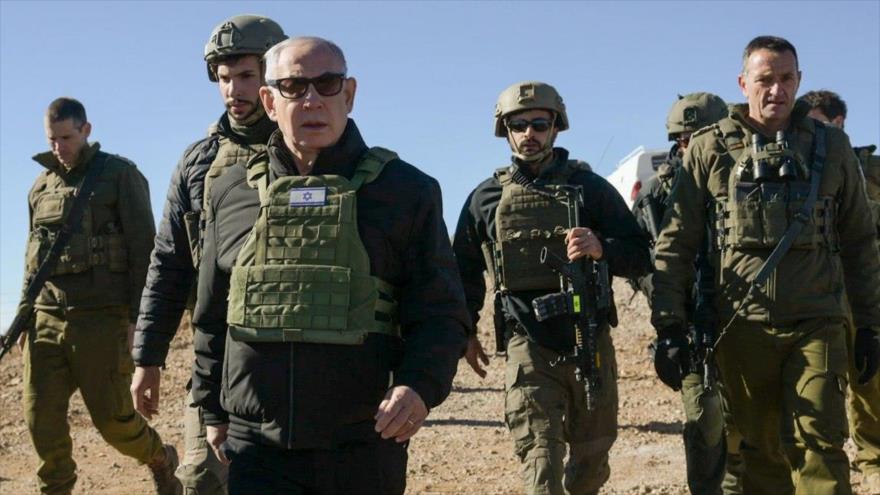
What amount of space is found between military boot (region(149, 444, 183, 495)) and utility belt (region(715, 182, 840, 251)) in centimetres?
405

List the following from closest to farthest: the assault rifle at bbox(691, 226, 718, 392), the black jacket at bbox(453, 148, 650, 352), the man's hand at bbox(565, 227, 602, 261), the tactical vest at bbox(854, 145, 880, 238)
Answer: the assault rifle at bbox(691, 226, 718, 392)
the man's hand at bbox(565, 227, 602, 261)
the black jacket at bbox(453, 148, 650, 352)
the tactical vest at bbox(854, 145, 880, 238)

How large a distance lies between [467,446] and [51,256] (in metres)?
4.69

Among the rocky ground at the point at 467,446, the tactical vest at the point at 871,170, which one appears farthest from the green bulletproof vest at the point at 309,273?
the tactical vest at the point at 871,170

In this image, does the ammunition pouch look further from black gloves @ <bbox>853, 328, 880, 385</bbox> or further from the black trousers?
black gloves @ <bbox>853, 328, 880, 385</bbox>

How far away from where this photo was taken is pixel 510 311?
6883 mm

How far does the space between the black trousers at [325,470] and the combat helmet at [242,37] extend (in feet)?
7.03

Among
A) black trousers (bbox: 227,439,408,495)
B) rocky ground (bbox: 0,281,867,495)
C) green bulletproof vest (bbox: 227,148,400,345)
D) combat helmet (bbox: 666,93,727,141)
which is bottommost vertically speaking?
rocky ground (bbox: 0,281,867,495)

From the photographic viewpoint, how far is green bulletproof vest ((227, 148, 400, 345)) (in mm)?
3787

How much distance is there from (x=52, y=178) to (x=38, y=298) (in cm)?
76

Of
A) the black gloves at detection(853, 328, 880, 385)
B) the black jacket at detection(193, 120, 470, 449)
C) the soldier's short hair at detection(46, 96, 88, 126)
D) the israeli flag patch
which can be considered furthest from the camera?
the soldier's short hair at detection(46, 96, 88, 126)

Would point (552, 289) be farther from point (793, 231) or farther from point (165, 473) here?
point (165, 473)

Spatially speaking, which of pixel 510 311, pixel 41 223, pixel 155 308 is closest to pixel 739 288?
pixel 510 311

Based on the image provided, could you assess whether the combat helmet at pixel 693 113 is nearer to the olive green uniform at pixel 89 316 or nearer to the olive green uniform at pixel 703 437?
the olive green uniform at pixel 703 437

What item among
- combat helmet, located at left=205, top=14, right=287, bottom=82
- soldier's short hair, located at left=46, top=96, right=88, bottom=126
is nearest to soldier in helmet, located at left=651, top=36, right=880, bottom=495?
combat helmet, located at left=205, top=14, right=287, bottom=82
